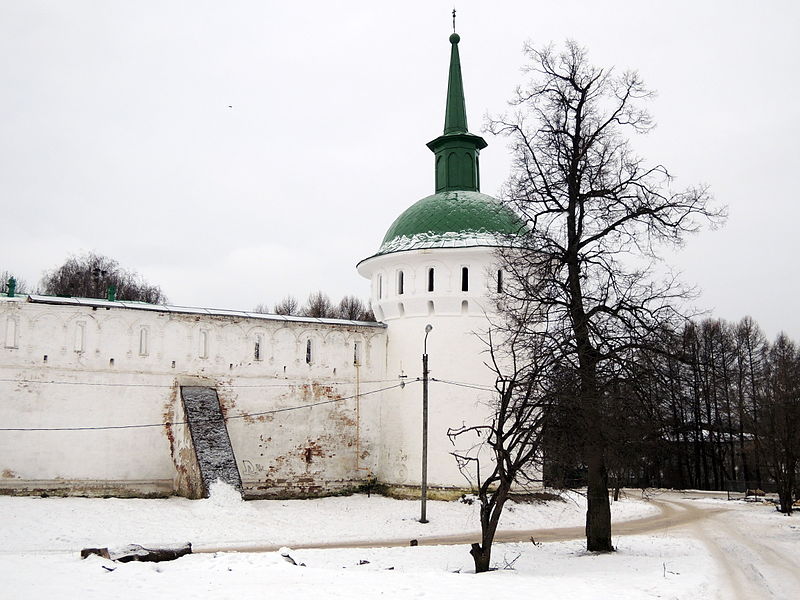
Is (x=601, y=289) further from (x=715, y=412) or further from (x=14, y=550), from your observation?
(x=715, y=412)

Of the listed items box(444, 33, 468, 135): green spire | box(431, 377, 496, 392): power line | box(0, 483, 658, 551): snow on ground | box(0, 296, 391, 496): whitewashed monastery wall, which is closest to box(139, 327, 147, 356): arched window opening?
box(0, 296, 391, 496): whitewashed monastery wall

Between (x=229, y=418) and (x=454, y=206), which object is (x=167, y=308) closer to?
(x=229, y=418)

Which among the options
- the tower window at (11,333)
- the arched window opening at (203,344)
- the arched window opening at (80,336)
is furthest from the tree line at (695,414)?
the tower window at (11,333)

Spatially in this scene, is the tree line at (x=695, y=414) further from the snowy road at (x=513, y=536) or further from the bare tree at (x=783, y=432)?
the snowy road at (x=513, y=536)

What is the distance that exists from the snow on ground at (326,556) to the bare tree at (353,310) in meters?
31.8

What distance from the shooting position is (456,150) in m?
24.3

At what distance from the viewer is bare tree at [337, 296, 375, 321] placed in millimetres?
53072

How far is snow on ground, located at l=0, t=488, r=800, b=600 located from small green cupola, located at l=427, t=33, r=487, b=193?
10103 millimetres

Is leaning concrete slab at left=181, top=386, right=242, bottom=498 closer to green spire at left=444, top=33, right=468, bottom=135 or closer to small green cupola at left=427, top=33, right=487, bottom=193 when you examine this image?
small green cupola at left=427, top=33, right=487, bottom=193

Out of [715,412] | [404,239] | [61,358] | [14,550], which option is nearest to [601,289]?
[404,239]

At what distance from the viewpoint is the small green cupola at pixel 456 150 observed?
2416 centimetres

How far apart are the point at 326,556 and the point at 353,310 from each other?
4187 cm

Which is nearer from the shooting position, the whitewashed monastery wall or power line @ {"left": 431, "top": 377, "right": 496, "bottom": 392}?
the whitewashed monastery wall

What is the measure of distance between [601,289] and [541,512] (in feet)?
28.1
